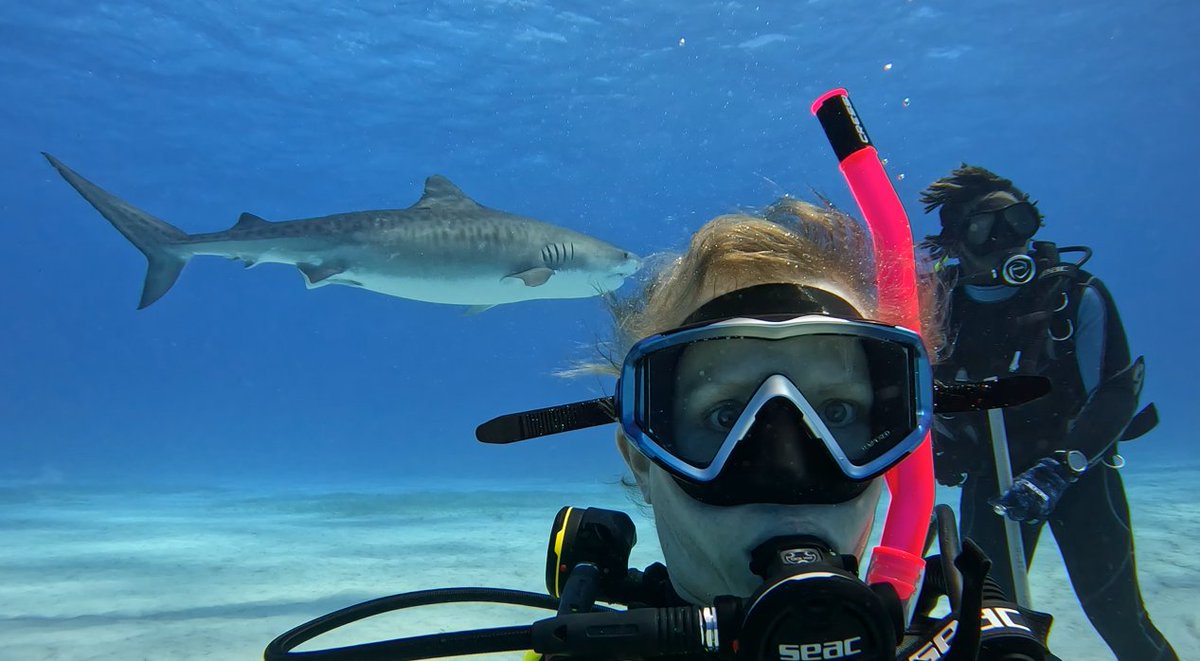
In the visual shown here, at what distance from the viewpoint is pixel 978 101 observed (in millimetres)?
31344

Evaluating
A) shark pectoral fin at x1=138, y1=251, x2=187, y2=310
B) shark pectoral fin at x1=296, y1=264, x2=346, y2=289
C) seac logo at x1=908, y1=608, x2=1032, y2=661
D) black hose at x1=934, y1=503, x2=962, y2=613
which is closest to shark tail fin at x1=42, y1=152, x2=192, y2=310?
shark pectoral fin at x1=138, y1=251, x2=187, y2=310

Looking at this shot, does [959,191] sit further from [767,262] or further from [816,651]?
[816,651]

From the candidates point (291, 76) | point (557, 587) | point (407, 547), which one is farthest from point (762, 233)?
point (291, 76)

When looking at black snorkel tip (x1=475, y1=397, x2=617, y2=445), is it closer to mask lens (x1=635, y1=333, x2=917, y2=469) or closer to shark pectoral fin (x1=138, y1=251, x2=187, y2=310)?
mask lens (x1=635, y1=333, x2=917, y2=469)

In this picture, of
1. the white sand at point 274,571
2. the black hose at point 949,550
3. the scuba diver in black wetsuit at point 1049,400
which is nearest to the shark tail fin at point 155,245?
the white sand at point 274,571

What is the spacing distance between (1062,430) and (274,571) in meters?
7.67

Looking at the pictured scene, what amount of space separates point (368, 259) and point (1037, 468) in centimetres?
742

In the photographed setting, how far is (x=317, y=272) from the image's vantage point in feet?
28.3

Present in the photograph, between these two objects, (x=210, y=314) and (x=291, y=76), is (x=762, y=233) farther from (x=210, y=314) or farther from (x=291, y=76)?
(x=210, y=314)

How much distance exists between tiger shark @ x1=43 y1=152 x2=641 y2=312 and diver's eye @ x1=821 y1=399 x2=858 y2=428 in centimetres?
776

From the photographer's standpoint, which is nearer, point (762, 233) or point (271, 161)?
point (762, 233)

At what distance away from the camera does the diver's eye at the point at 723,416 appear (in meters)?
1.67

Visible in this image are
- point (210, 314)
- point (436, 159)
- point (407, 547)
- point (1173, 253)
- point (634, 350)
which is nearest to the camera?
point (634, 350)

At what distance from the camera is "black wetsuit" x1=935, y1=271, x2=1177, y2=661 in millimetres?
4352
